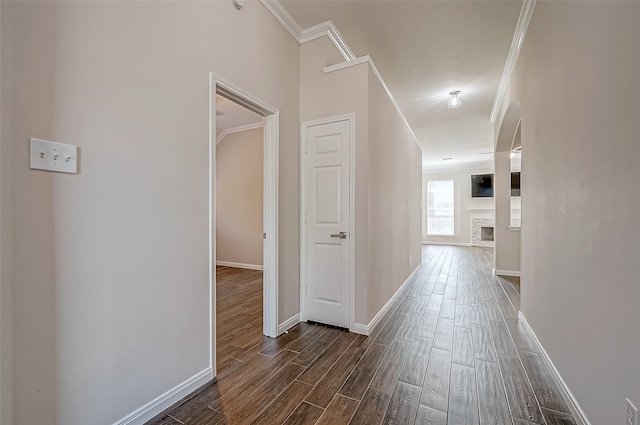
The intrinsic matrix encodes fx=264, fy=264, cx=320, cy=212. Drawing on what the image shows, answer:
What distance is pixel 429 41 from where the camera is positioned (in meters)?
2.90

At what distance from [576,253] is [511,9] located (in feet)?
7.59

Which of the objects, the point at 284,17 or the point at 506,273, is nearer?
the point at 284,17

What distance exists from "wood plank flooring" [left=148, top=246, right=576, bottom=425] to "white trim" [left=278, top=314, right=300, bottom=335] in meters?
0.06

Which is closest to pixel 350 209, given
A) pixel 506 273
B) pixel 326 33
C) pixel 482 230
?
pixel 326 33

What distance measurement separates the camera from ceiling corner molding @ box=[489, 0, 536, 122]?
238 centimetres

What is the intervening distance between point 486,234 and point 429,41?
835 cm

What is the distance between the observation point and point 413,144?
5.05m

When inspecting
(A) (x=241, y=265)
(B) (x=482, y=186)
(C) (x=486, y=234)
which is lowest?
(A) (x=241, y=265)

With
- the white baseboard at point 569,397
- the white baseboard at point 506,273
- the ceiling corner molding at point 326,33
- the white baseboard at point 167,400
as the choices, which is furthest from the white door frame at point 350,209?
the white baseboard at point 506,273

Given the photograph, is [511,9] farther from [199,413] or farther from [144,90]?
[199,413]

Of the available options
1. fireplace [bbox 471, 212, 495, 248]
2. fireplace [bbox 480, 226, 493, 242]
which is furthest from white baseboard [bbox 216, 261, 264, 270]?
fireplace [bbox 480, 226, 493, 242]

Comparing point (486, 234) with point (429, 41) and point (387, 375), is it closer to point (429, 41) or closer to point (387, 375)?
point (429, 41)

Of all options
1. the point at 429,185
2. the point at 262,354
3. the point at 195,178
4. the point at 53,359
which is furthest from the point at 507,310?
the point at 429,185

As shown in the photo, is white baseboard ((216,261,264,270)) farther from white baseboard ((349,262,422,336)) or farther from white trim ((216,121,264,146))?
white baseboard ((349,262,422,336))
